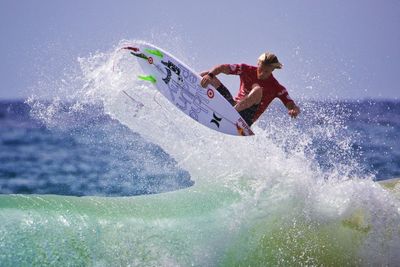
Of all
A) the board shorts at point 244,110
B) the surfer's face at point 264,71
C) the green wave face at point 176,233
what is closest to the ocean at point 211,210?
the green wave face at point 176,233

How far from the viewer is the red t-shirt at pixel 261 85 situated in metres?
8.62

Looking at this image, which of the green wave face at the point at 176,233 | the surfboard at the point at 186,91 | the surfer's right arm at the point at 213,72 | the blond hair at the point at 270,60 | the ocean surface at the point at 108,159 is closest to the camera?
the green wave face at the point at 176,233

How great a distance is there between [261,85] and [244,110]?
425 millimetres

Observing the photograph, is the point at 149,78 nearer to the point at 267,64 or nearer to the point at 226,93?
the point at 226,93

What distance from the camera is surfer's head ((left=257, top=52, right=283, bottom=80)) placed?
8.53 metres

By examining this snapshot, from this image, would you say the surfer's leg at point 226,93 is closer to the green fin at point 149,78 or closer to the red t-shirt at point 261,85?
the red t-shirt at point 261,85

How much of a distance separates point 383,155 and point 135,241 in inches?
855

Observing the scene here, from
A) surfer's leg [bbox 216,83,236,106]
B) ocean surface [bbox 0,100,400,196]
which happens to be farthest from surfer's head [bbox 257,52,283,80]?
ocean surface [bbox 0,100,400,196]

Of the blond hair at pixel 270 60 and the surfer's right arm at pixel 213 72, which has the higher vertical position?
the blond hair at pixel 270 60

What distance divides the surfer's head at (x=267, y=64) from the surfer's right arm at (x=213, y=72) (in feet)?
1.45

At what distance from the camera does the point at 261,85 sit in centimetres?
860

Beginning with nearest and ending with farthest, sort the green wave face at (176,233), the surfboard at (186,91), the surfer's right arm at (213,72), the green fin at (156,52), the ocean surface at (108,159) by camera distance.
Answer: the green wave face at (176,233) → the surfer's right arm at (213,72) → the surfboard at (186,91) → the green fin at (156,52) → the ocean surface at (108,159)

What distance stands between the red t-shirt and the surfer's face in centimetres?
5

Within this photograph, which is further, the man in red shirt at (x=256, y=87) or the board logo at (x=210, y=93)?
the board logo at (x=210, y=93)
